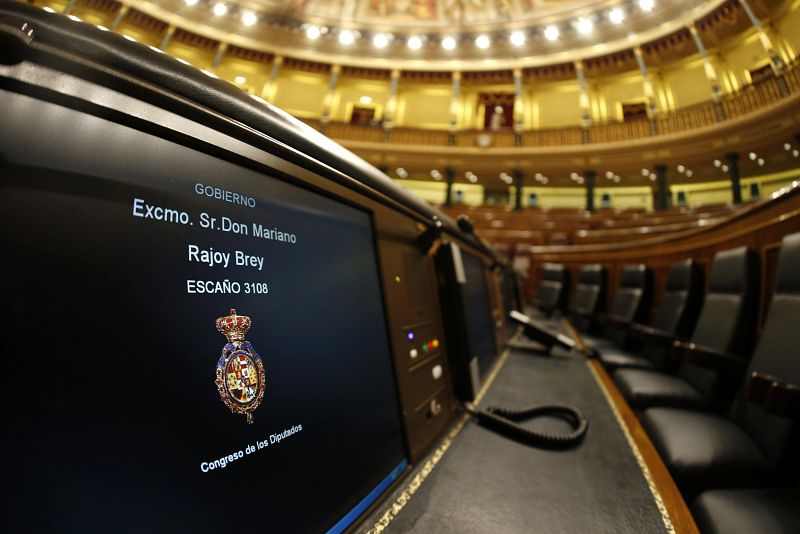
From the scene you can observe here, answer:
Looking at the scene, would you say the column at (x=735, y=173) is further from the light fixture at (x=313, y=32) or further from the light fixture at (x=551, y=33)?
the light fixture at (x=313, y=32)

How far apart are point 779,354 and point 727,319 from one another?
36 cm

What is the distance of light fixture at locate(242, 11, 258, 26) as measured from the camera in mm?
9828

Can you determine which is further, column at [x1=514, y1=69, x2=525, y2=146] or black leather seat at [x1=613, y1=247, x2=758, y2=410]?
column at [x1=514, y1=69, x2=525, y2=146]

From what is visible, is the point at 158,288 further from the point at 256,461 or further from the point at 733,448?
the point at 733,448

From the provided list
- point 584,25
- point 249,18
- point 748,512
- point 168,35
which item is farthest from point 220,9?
point 748,512

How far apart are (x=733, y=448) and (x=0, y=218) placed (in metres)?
1.02

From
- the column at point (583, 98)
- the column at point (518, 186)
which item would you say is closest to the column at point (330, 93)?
the column at point (518, 186)

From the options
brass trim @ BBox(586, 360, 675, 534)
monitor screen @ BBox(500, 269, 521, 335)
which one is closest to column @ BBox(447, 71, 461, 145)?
monitor screen @ BBox(500, 269, 521, 335)

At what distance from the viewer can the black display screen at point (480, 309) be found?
856mm

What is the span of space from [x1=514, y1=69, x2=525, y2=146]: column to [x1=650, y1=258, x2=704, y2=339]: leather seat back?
26.3 feet

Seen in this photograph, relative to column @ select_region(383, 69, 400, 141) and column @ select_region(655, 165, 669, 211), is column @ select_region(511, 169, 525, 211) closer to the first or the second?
column @ select_region(655, 165, 669, 211)

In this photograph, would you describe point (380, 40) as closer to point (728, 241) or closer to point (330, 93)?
point (330, 93)

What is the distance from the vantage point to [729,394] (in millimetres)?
902

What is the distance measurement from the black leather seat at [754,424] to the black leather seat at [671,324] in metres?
0.44
